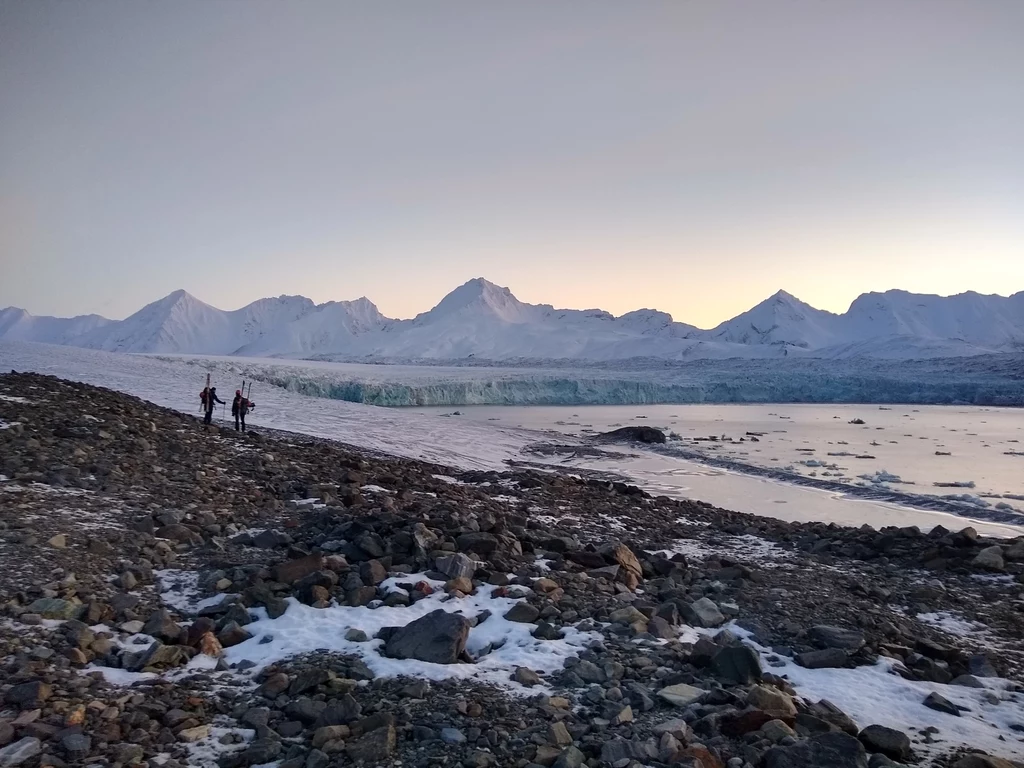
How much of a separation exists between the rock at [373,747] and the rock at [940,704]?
10.4 feet

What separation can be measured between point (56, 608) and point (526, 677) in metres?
3.04

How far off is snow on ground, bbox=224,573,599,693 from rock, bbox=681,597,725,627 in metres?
0.94

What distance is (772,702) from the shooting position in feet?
12.6

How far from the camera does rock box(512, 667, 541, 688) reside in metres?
4.18

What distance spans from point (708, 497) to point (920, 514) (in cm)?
351

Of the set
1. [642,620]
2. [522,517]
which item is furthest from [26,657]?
[522,517]

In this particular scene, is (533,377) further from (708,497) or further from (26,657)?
(26,657)

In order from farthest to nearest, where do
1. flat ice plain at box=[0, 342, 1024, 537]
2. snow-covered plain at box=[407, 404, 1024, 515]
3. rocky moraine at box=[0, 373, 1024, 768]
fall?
snow-covered plain at box=[407, 404, 1024, 515]
flat ice plain at box=[0, 342, 1024, 537]
rocky moraine at box=[0, 373, 1024, 768]

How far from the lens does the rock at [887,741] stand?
3.57m

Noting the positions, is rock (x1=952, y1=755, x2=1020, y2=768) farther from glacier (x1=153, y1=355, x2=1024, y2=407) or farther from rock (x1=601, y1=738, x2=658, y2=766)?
glacier (x1=153, y1=355, x2=1024, y2=407)

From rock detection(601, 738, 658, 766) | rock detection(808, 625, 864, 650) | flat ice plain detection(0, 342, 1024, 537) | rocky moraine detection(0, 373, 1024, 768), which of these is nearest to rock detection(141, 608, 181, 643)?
rocky moraine detection(0, 373, 1024, 768)

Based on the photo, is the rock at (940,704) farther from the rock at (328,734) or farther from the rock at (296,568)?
the rock at (296,568)

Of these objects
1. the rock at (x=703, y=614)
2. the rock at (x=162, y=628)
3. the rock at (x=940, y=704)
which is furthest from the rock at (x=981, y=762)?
the rock at (x=162, y=628)

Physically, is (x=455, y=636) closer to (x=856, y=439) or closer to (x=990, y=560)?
(x=990, y=560)
